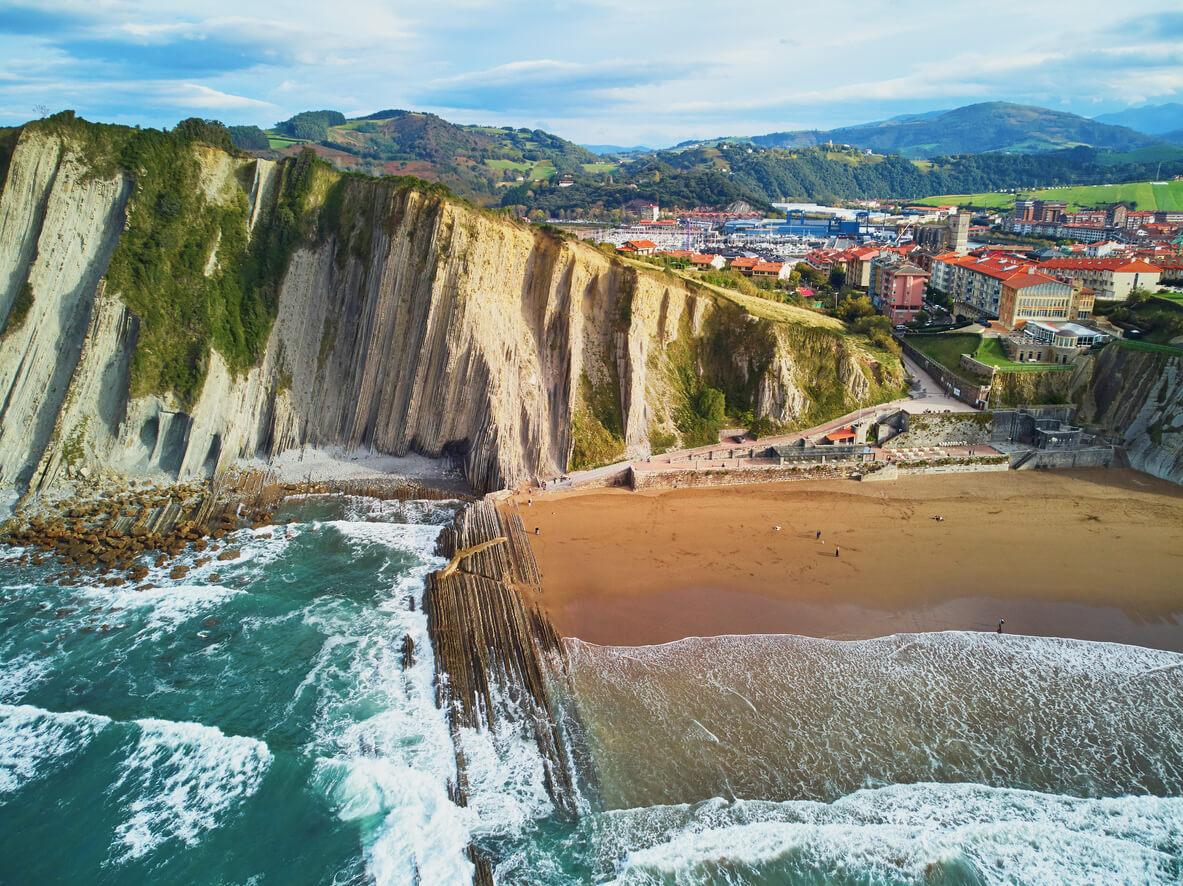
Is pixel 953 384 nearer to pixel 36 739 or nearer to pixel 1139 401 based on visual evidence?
pixel 1139 401

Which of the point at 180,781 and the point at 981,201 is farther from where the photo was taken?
the point at 981,201

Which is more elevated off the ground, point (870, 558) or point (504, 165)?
point (504, 165)

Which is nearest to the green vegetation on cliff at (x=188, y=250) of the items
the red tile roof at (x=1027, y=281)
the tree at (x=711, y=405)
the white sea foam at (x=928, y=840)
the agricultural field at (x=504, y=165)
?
the tree at (x=711, y=405)

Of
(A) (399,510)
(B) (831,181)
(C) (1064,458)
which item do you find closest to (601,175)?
(B) (831,181)

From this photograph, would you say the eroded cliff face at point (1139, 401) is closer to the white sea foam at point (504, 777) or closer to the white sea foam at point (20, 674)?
the white sea foam at point (504, 777)

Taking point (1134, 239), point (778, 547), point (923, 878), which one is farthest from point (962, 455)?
point (1134, 239)

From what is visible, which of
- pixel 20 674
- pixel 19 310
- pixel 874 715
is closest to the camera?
pixel 874 715
